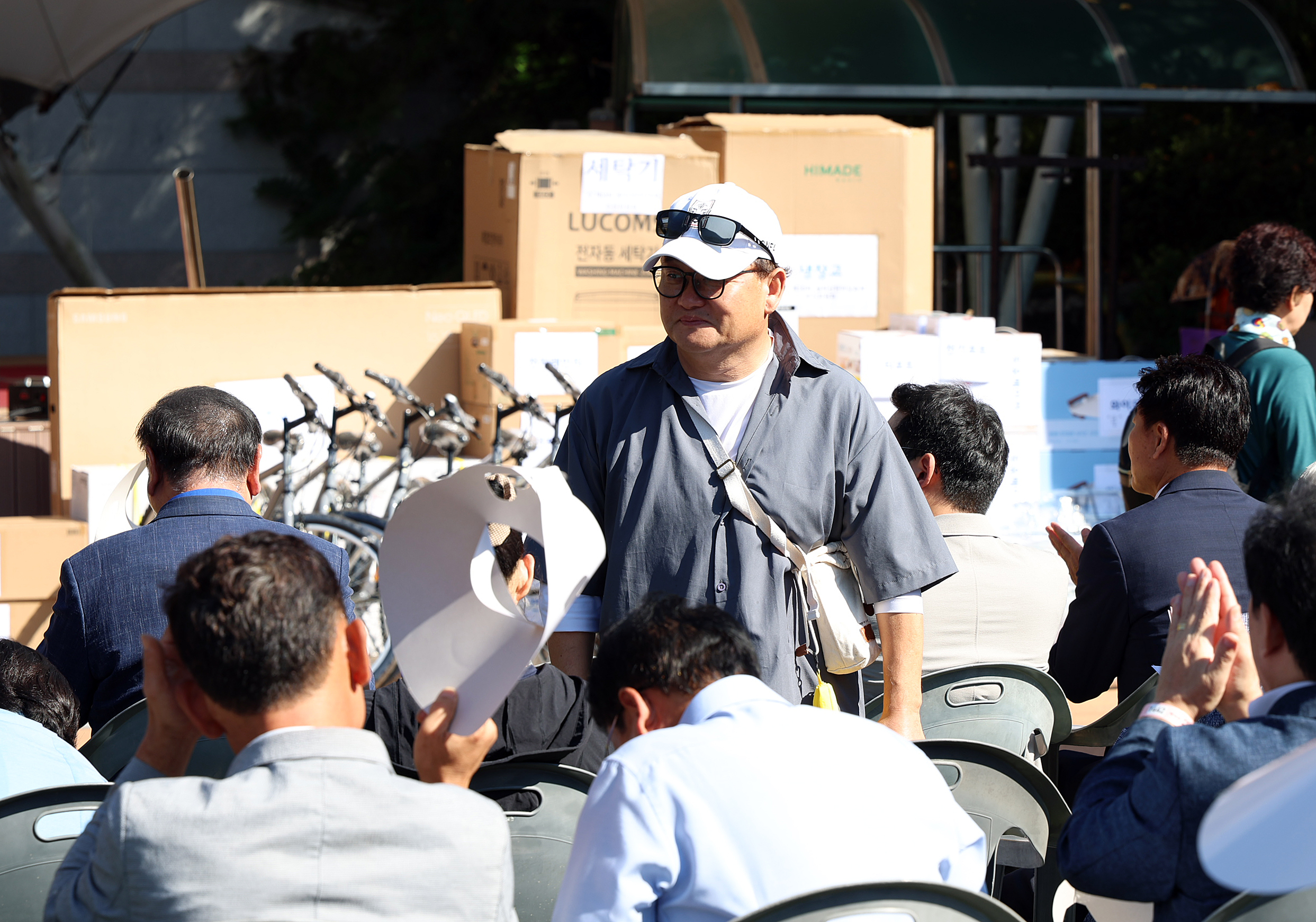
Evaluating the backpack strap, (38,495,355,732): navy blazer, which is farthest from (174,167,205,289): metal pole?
the backpack strap

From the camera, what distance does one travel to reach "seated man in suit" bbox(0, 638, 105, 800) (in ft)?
6.26

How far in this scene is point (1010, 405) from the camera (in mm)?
4926

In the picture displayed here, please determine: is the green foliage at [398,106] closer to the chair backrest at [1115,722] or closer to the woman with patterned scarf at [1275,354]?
the woman with patterned scarf at [1275,354]

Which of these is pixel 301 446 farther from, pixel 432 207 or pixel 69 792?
pixel 432 207

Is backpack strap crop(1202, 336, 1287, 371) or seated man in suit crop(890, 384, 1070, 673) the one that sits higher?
backpack strap crop(1202, 336, 1287, 371)

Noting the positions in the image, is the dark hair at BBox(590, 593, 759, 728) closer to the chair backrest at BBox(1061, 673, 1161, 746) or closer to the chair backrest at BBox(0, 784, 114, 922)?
the chair backrest at BBox(0, 784, 114, 922)

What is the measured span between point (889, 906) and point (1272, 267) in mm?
3021

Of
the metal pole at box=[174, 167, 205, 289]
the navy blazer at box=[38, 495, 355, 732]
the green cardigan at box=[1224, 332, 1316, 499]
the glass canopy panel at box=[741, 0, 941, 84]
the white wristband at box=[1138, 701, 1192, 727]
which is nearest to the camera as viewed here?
the white wristband at box=[1138, 701, 1192, 727]

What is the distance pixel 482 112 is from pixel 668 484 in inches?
374

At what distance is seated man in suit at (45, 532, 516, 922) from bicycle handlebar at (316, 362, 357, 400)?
144 inches

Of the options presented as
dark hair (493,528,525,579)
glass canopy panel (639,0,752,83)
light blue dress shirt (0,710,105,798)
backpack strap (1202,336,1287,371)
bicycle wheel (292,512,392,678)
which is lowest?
bicycle wheel (292,512,392,678)

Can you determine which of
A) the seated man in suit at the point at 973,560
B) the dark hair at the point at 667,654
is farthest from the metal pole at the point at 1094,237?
the dark hair at the point at 667,654

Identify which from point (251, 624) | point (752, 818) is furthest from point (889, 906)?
point (251, 624)

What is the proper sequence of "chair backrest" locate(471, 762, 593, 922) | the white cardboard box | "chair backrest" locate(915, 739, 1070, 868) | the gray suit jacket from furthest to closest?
1. the white cardboard box
2. "chair backrest" locate(915, 739, 1070, 868)
3. "chair backrest" locate(471, 762, 593, 922)
4. the gray suit jacket
